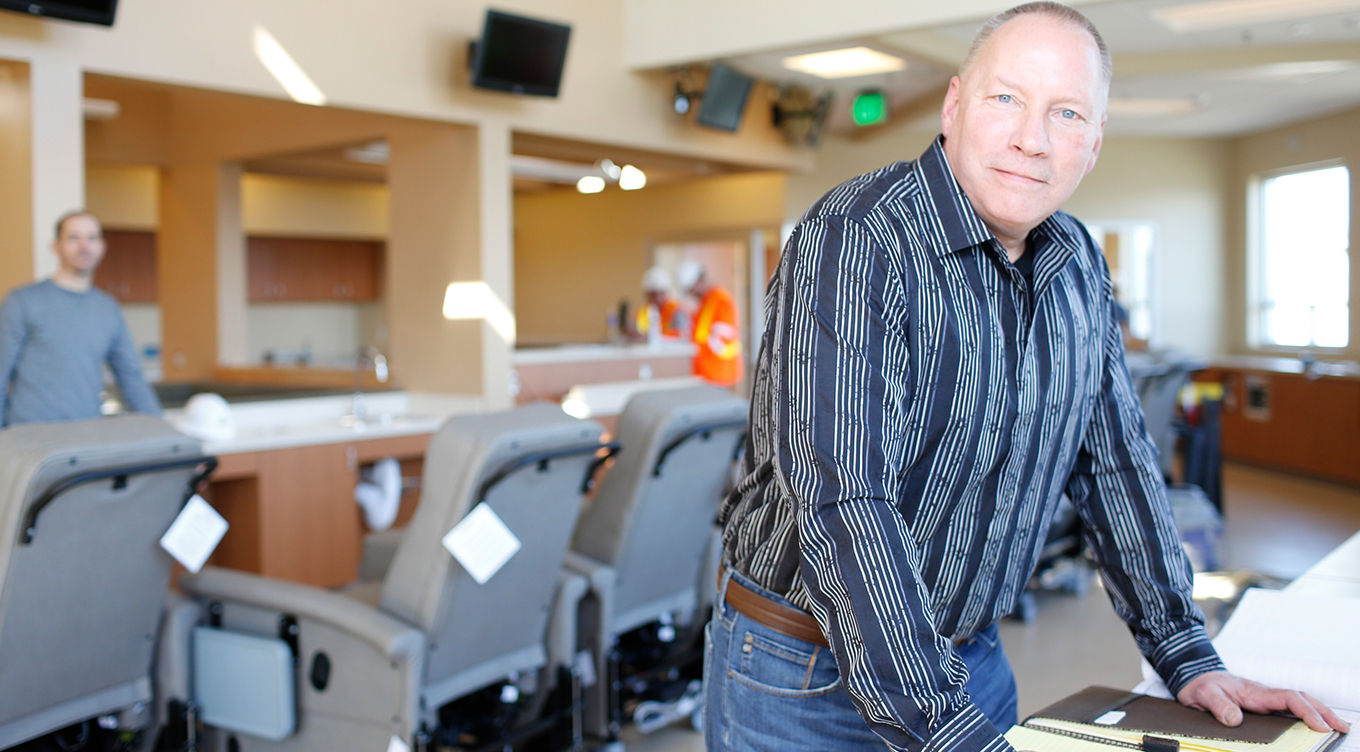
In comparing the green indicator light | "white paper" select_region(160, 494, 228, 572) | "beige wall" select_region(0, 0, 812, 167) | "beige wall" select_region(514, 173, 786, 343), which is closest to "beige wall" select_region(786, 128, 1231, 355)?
"beige wall" select_region(514, 173, 786, 343)

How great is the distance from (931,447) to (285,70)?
484 centimetres

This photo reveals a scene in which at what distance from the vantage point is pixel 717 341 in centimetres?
822

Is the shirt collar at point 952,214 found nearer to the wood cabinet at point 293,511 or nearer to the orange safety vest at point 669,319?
the wood cabinet at point 293,511

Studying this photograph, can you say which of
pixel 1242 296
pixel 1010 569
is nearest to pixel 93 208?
pixel 1010 569

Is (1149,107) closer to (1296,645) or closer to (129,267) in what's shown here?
(1296,645)

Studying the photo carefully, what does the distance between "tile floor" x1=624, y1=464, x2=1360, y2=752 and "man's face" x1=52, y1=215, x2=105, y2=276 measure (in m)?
2.71

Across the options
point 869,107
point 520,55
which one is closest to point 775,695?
point 520,55

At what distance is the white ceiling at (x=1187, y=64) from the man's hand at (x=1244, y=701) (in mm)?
4862

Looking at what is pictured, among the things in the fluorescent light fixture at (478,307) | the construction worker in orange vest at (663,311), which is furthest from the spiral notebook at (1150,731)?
the construction worker in orange vest at (663,311)

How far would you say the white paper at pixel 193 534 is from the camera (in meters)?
2.44

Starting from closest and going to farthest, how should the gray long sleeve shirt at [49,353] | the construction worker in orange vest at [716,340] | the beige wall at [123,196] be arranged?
the gray long sleeve shirt at [49,353]
the construction worker in orange vest at [716,340]
the beige wall at [123,196]

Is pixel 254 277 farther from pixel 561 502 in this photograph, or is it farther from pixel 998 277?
pixel 998 277

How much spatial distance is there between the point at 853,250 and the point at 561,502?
1.75 m

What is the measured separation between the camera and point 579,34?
646cm
